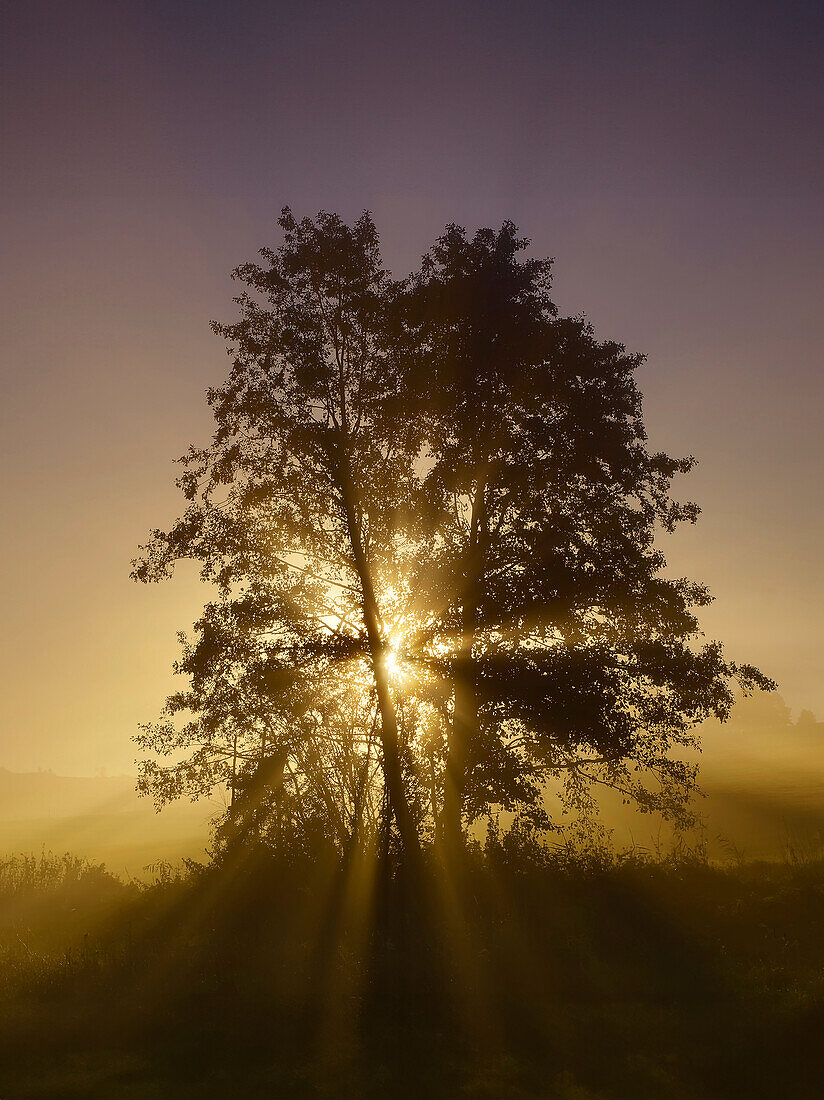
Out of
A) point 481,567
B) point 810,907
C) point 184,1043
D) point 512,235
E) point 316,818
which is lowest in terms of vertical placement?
point 184,1043

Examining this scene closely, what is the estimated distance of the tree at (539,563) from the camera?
1769 cm

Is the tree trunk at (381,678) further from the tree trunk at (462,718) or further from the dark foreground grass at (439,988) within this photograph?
the dark foreground grass at (439,988)

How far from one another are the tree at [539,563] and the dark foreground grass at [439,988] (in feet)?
8.86

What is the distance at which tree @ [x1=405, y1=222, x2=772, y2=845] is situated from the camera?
1769 centimetres

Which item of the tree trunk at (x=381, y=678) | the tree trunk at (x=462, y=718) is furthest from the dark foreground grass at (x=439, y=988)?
the tree trunk at (x=381, y=678)

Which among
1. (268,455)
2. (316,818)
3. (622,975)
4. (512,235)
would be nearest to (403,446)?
(268,455)

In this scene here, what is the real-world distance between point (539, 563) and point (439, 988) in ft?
32.4

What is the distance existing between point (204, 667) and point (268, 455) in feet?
18.4

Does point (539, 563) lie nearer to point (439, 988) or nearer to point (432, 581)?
point (432, 581)

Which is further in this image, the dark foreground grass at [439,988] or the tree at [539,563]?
the tree at [539,563]

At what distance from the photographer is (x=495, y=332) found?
1969cm

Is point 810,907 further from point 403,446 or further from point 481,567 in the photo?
point 403,446

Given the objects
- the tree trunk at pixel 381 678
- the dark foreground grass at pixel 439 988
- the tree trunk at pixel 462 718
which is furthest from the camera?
the tree trunk at pixel 462 718

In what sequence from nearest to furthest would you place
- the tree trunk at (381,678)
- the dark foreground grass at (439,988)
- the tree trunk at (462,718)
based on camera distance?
the dark foreground grass at (439,988), the tree trunk at (381,678), the tree trunk at (462,718)
